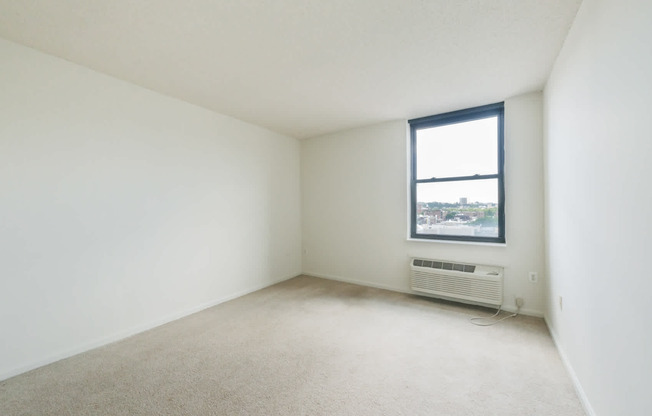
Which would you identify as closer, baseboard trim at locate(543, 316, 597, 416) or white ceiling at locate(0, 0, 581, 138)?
baseboard trim at locate(543, 316, 597, 416)

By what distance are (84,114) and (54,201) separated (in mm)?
824

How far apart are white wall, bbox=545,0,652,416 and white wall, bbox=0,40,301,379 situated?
3.60 m

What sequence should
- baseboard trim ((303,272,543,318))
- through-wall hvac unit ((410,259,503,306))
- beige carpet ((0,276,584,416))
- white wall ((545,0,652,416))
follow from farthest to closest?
through-wall hvac unit ((410,259,503,306)) < baseboard trim ((303,272,543,318)) < beige carpet ((0,276,584,416)) < white wall ((545,0,652,416))

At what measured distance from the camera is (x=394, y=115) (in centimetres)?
369

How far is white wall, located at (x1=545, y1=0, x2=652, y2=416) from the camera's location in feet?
3.35

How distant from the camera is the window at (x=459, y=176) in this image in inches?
130

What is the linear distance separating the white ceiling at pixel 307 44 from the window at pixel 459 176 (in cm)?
45

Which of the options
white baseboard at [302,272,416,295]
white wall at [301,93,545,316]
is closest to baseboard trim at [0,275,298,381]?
white baseboard at [302,272,416,295]

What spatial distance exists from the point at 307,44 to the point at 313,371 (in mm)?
2553

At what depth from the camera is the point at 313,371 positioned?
6.58 ft

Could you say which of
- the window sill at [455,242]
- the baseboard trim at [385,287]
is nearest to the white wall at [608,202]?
the baseboard trim at [385,287]

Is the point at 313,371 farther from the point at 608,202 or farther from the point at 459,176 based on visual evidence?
the point at 459,176

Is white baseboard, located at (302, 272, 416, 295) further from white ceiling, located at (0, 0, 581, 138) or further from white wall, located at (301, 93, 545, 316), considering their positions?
white ceiling, located at (0, 0, 581, 138)

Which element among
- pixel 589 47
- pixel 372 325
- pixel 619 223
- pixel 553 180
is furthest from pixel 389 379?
pixel 589 47
